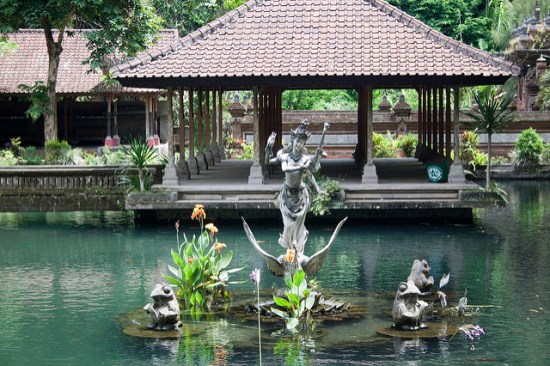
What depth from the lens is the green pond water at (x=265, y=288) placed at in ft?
40.2

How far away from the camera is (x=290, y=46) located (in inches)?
945

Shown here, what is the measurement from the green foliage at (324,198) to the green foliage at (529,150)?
14185 millimetres

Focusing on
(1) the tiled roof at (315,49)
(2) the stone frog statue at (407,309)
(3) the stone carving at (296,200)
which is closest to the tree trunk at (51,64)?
(1) the tiled roof at (315,49)

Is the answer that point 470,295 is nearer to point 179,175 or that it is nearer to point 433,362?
point 433,362

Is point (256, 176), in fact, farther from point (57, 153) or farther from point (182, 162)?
point (57, 153)

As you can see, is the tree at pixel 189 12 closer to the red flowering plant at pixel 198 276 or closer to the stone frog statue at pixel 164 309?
the red flowering plant at pixel 198 276

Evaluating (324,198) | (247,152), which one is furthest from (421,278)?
(247,152)

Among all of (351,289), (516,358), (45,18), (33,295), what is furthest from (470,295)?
(45,18)

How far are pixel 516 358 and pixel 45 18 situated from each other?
21.1 m

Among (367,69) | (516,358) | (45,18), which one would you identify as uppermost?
(45,18)

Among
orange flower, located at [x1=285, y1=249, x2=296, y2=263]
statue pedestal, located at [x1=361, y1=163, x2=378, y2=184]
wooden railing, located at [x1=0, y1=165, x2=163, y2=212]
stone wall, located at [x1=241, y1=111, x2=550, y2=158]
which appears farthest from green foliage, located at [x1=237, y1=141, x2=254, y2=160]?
→ orange flower, located at [x1=285, y1=249, x2=296, y2=263]

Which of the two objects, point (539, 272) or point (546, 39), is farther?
point (546, 39)

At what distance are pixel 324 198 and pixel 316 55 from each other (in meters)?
3.54

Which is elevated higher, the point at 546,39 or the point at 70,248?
the point at 546,39
